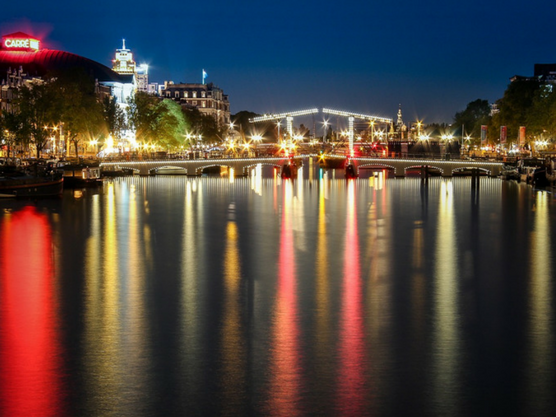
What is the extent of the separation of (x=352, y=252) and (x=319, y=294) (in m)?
8.90

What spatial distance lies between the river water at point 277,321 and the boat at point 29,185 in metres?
20.0

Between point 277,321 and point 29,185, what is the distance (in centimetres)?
4458

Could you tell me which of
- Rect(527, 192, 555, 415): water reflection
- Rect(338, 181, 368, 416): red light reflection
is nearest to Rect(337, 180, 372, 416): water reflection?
Rect(338, 181, 368, 416): red light reflection

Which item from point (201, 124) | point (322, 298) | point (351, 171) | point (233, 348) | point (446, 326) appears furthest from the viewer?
point (201, 124)

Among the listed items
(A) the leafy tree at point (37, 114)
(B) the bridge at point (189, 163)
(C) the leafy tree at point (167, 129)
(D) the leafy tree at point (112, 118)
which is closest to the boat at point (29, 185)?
(A) the leafy tree at point (37, 114)

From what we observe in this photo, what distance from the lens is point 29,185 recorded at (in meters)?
58.5

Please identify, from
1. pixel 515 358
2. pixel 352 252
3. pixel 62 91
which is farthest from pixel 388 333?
pixel 62 91

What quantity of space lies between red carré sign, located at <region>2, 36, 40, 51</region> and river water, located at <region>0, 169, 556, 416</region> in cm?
11891

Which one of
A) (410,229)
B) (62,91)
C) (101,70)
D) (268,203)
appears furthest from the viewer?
(101,70)

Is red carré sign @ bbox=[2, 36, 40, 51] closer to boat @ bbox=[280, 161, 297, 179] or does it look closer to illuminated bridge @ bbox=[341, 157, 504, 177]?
boat @ bbox=[280, 161, 297, 179]

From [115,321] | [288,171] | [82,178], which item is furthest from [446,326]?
[288,171]

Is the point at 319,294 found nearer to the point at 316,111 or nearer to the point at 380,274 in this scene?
the point at 380,274

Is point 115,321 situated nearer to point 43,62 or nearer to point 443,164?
point 443,164

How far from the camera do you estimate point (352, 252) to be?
29.5m
